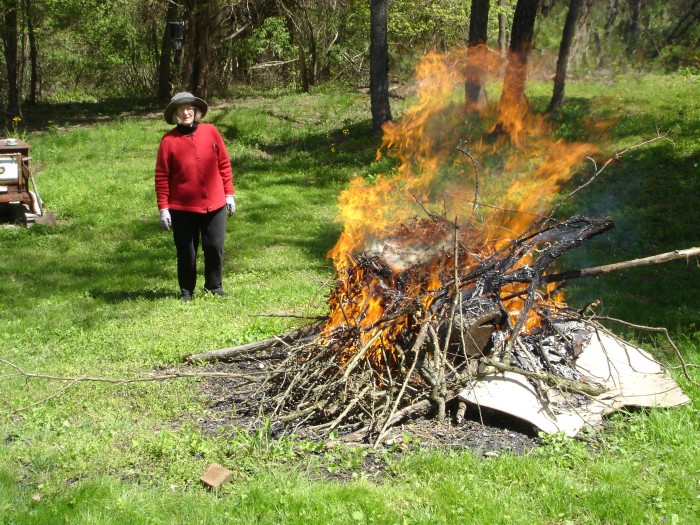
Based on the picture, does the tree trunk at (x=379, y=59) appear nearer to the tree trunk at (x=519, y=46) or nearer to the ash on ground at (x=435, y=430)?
the tree trunk at (x=519, y=46)

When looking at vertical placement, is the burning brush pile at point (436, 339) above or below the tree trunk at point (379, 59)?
below

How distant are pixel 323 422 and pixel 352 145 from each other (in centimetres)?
1214

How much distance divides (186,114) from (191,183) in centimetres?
70

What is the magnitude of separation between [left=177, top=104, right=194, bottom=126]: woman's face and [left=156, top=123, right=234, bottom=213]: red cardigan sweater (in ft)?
0.41

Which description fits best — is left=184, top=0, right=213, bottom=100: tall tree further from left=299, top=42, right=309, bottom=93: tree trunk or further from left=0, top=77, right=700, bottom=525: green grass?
left=0, top=77, right=700, bottom=525: green grass

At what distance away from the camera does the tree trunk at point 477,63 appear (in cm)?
1427

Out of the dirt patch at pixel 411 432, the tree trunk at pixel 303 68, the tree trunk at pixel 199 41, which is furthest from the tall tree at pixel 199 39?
the dirt patch at pixel 411 432

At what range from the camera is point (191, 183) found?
25.2 ft

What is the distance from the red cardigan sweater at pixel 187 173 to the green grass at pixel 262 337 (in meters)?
1.06

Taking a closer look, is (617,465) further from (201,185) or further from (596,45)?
(596,45)

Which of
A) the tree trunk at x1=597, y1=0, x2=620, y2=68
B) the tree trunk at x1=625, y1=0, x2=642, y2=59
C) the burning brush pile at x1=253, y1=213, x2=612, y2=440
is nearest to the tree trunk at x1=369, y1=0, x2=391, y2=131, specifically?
the tree trunk at x1=597, y1=0, x2=620, y2=68

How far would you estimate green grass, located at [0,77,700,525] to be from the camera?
152 inches

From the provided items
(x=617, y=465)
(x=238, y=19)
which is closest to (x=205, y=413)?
(x=617, y=465)

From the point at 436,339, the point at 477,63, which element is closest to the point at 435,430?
the point at 436,339
